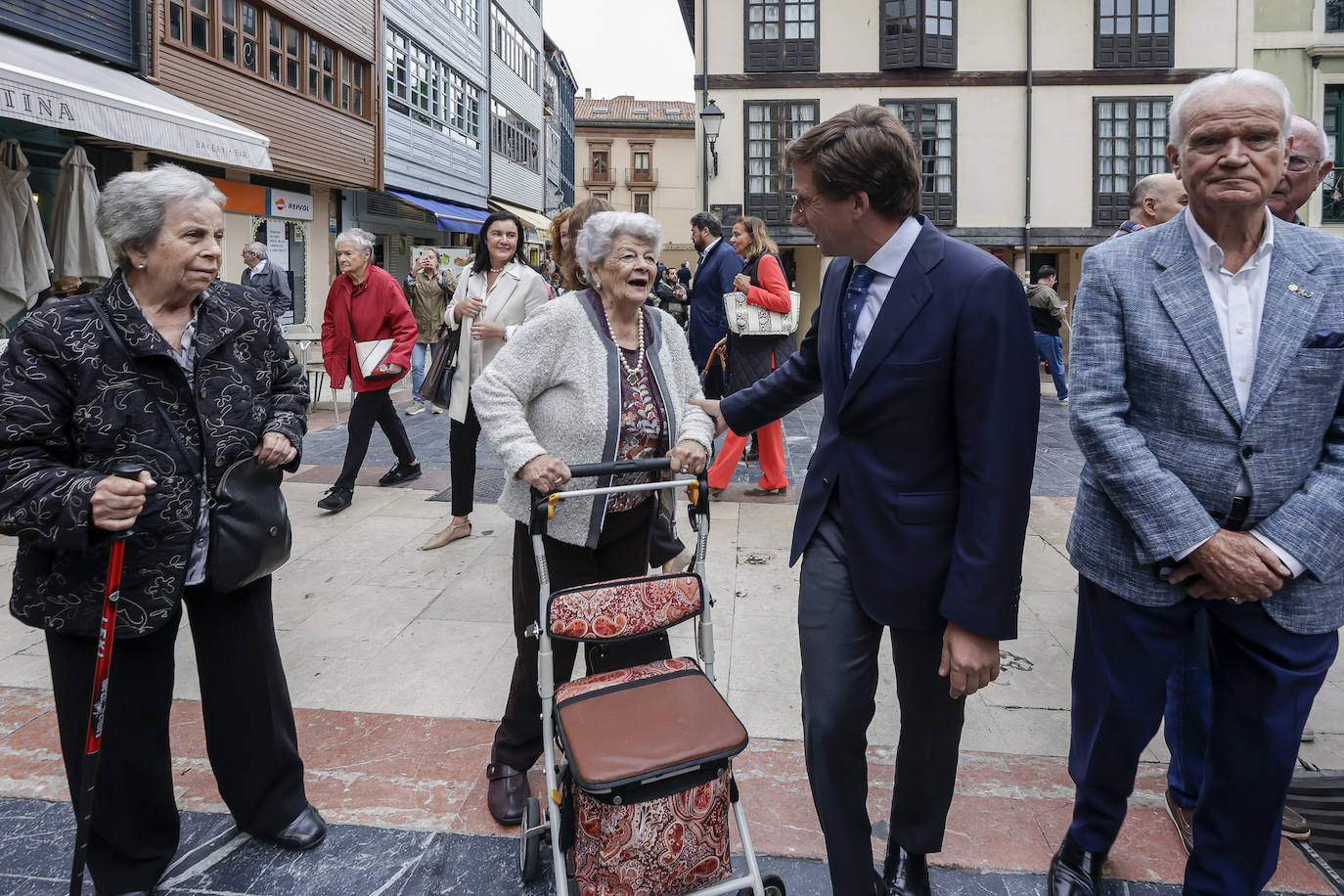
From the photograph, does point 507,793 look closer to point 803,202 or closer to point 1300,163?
point 803,202

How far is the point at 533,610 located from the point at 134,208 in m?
1.57

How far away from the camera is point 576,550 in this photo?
9.12 ft

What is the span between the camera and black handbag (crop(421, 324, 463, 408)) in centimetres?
554

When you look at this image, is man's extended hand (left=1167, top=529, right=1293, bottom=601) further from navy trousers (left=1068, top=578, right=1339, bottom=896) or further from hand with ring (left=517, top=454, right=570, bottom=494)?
hand with ring (left=517, top=454, right=570, bottom=494)

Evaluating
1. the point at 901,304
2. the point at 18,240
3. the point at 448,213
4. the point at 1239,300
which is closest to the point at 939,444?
the point at 901,304

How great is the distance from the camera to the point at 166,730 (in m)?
2.48

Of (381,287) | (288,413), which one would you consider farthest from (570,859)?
(381,287)

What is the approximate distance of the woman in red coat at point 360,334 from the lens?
6.46 m

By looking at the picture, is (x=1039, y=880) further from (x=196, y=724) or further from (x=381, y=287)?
(x=381, y=287)

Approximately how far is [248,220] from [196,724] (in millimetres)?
15903

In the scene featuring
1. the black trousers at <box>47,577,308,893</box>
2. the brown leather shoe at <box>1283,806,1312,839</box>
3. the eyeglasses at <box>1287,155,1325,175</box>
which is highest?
the eyeglasses at <box>1287,155,1325,175</box>

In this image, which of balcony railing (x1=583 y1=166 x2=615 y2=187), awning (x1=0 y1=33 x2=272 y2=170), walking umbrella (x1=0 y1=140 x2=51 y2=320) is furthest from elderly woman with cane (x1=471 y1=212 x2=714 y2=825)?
balcony railing (x1=583 y1=166 x2=615 y2=187)

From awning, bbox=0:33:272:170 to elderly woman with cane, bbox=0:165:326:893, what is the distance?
24.4ft

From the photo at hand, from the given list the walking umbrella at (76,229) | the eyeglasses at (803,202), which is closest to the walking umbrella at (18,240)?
the walking umbrella at (76,229)
